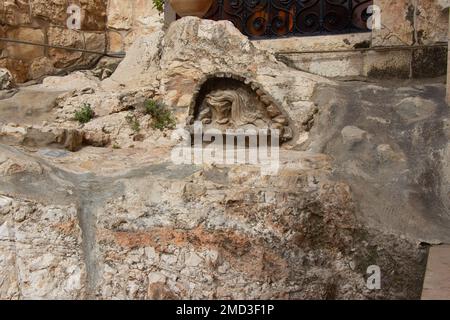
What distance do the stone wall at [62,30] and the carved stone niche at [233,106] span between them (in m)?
2.00

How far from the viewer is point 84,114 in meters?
3.94

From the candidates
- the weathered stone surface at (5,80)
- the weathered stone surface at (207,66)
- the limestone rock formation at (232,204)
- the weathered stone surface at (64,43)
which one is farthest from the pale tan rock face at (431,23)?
the weathered stone surface at (5,80)

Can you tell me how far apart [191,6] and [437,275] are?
121 inches

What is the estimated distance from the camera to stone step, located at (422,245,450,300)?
7.24 feet

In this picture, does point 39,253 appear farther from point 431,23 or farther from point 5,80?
point 431,23

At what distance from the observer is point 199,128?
12.2ft

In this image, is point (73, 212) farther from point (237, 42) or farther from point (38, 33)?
point (38, 33)

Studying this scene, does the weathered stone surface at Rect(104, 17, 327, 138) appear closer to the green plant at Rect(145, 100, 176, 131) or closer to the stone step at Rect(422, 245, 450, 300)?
the green plant at Rect(145, 100, 176, 131)

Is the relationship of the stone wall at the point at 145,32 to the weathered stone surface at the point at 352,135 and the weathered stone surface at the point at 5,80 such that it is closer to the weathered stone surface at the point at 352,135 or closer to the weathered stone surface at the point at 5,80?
the weathered stone surface at the point at 5,80

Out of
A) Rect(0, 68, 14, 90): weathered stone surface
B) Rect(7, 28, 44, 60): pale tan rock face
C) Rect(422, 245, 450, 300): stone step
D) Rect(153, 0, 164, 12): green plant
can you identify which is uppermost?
Rect(153, 0, 164, 12): green plant

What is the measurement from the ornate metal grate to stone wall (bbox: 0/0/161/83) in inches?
30.8

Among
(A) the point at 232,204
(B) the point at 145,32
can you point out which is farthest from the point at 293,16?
(A) the point at 232,204

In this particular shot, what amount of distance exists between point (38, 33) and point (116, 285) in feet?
11.1

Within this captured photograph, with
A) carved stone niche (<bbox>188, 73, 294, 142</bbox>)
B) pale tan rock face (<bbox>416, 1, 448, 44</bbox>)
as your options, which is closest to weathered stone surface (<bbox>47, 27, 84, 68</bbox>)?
carved stone niche (<bbox>188, 73, 294, 142</bbox>)
